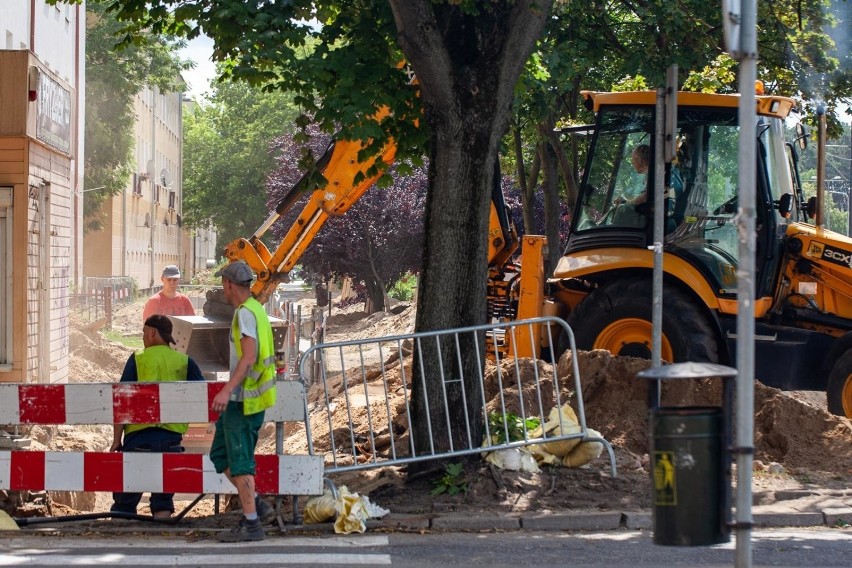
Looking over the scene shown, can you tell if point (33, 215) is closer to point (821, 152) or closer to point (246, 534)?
point (246, 534)

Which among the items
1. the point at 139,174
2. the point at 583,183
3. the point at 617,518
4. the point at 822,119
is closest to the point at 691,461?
the point at 617,518

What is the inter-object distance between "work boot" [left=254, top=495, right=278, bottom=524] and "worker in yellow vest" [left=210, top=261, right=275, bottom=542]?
18.4 inches

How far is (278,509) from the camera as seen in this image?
27.2 ft

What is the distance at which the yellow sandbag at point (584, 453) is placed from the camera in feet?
30.2

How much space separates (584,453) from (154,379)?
10.5 feet

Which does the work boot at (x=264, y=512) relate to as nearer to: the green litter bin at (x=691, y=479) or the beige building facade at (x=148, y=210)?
the green litter bin at (x=691, y=479)

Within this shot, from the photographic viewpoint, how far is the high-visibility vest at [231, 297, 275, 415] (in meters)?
7.56

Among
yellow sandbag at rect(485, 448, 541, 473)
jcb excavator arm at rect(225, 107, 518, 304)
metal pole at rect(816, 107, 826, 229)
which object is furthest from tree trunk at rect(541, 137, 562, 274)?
yellow sandbag at rect(485, 448, 541, 473)

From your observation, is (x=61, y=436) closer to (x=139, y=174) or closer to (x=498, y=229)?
(x=498, y=229)

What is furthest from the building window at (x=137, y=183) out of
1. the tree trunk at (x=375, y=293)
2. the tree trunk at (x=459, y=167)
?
the tree trunk at (x=459, y=167)

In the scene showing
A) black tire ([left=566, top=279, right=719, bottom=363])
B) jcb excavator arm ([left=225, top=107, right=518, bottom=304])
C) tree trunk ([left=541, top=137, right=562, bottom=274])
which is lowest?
black tire ([left=566, top=279, right=719, bottom=363])

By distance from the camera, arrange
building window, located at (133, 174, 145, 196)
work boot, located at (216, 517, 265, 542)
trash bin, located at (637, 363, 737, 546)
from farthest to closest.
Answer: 1. building window, located at (133, 174, 145, 196)
2. work boot, located at (216, 517, 265, 542)
3. trash bin, located at (637, 363, 737, 546)

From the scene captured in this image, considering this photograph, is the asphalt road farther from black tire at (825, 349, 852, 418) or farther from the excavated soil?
black tire at (825, 349, 852, 418)

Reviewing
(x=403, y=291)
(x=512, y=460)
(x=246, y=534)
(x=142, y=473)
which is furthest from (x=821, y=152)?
(x=403, y=291)
